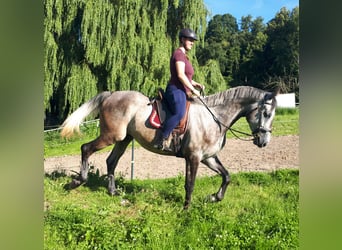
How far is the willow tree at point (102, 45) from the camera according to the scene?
5.23 m

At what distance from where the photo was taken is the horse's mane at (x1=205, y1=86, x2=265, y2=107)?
3851 mm

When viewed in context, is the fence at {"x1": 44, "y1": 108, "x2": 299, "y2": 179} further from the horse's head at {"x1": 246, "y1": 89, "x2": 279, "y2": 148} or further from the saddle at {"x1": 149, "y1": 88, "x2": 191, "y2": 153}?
the saddle at {"x1": 149, "y1": 88, "x2": 191, "y2": 153}

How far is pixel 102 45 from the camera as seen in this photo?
5.68 meters

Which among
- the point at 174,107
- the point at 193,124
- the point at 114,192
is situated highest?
the point at 174,107

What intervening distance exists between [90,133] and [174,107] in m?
1.14

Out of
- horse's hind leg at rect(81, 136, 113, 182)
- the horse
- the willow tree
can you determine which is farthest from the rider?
the willow tree

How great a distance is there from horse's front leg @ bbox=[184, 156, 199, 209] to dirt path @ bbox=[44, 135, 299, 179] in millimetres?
320

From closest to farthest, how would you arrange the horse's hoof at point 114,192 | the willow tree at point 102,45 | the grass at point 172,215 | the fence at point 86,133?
the grass at point 172,215
the fence at point 86,133
the horse's hoof at point 114,192
the willow tree at point 102,45

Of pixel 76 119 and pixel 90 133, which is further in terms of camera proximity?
pixel 90 133

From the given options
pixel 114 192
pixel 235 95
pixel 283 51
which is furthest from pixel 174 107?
pixel 283 51

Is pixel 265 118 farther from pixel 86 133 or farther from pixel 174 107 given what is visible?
pixel 86 133

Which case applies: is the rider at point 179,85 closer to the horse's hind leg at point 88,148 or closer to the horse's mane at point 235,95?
the horse's mane at point 235,95

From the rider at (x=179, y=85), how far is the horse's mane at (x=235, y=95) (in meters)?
0.31

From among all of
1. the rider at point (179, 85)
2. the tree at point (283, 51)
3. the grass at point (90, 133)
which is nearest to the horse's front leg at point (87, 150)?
the grass at point (90, 133)
